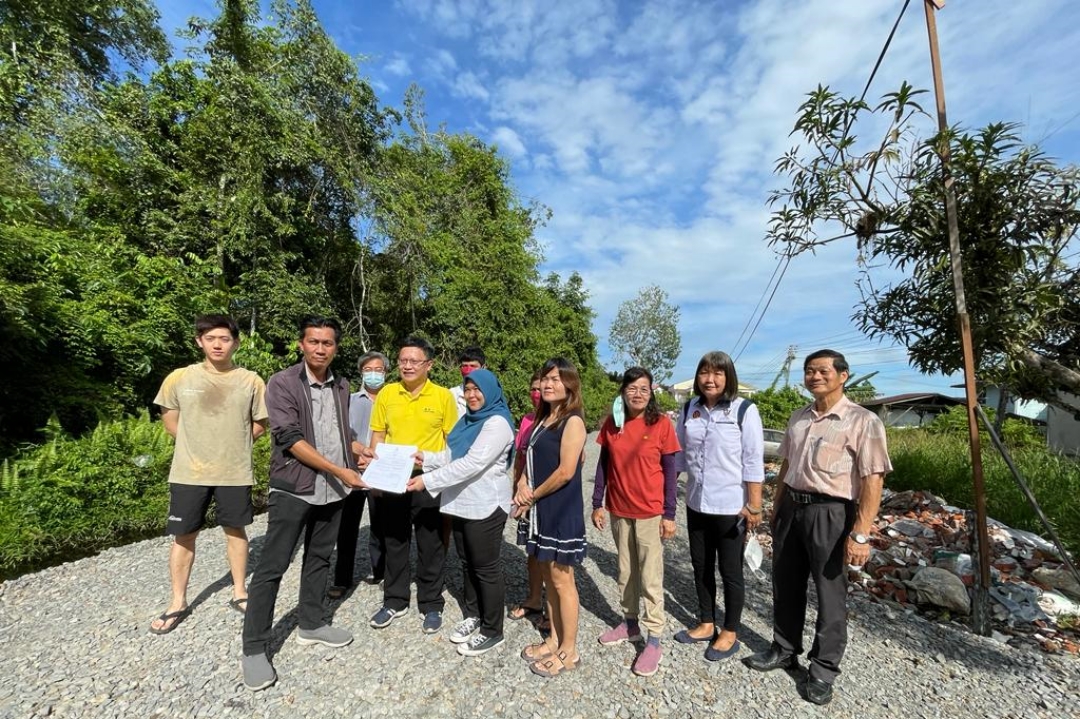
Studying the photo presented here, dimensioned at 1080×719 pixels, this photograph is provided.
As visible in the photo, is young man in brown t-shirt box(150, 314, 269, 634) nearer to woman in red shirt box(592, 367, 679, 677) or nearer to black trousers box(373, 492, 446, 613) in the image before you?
black trousers box(373, 492, 446, 613)

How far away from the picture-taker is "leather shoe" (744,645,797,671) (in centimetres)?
281

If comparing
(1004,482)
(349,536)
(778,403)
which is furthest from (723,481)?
(778,403)

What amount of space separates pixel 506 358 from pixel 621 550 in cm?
1202

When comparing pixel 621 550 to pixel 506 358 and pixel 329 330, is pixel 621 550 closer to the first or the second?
pixel 329 330

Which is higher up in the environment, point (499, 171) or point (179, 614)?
point (499, 171)

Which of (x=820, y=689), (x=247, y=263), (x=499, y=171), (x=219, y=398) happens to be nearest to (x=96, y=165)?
(x=247, y=263)

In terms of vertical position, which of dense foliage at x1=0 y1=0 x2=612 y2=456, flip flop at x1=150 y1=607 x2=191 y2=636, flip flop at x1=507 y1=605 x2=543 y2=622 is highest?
dense foliage at x1=0 y1=0 x2=612 y2=456

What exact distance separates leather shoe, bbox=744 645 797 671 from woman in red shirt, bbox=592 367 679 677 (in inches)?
23.4

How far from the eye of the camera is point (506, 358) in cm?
1480

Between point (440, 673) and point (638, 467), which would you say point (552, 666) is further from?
point (638, 467)

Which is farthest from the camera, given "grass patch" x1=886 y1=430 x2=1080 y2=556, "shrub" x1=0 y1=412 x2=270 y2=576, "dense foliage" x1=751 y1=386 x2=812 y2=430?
"dense foliage" x1=751 y1=386 x2=812 y2=430

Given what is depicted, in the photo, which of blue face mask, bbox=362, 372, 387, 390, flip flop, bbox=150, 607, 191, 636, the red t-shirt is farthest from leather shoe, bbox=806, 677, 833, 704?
flip flop, bbox=150, 607, 191, 636

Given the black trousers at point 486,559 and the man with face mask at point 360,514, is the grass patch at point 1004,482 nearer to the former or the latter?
the black trousers at point 486,559

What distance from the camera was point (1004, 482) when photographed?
598cm
